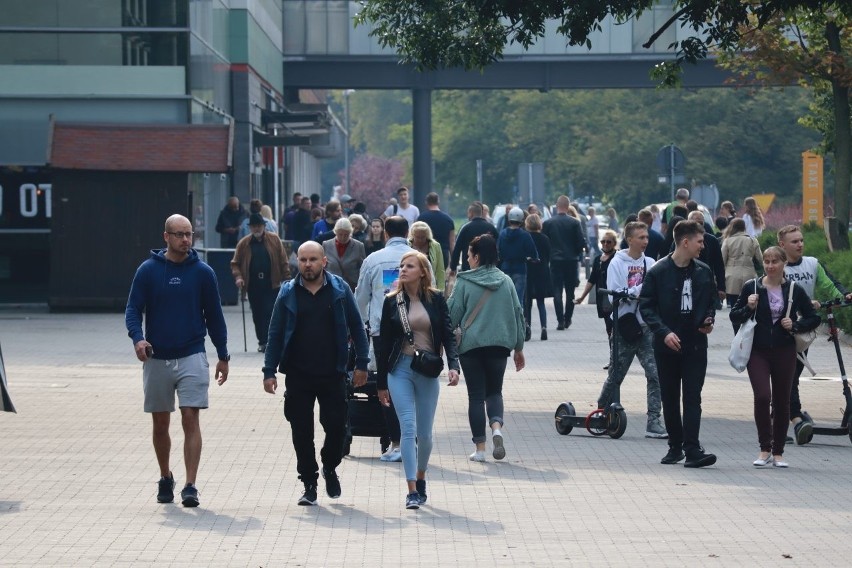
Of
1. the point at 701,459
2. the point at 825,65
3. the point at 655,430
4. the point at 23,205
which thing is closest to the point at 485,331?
the point at 701,459

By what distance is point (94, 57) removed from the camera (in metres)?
26.4

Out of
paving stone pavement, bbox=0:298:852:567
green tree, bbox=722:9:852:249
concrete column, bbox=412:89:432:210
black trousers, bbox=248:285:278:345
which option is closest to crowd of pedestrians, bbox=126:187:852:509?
paving stone pavement, bbox=0:298:852:567

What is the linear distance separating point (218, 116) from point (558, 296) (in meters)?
10.9

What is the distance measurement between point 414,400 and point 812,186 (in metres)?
26.0

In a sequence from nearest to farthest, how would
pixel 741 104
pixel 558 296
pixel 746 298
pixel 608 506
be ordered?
1. pixel 608 506
2. pixel 746 298
3. pixel 558 296
4. pixel 741 104

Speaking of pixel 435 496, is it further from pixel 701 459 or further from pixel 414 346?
pixel 701 459

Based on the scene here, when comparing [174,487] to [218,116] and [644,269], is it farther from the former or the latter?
[218,116]

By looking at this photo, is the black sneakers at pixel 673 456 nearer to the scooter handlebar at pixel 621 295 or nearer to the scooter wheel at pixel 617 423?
the scooter wheel at pixel 617 423

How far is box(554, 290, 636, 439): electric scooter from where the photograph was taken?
41.3ft

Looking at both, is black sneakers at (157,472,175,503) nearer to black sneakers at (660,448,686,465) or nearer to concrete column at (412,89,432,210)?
black sneakers at (660,448,686,465)

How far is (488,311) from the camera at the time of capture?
1130 centimetres

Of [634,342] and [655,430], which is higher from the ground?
[634,342]

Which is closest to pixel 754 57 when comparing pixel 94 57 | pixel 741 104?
pixel 94 57

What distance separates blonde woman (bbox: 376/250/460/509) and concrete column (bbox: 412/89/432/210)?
3470cm
